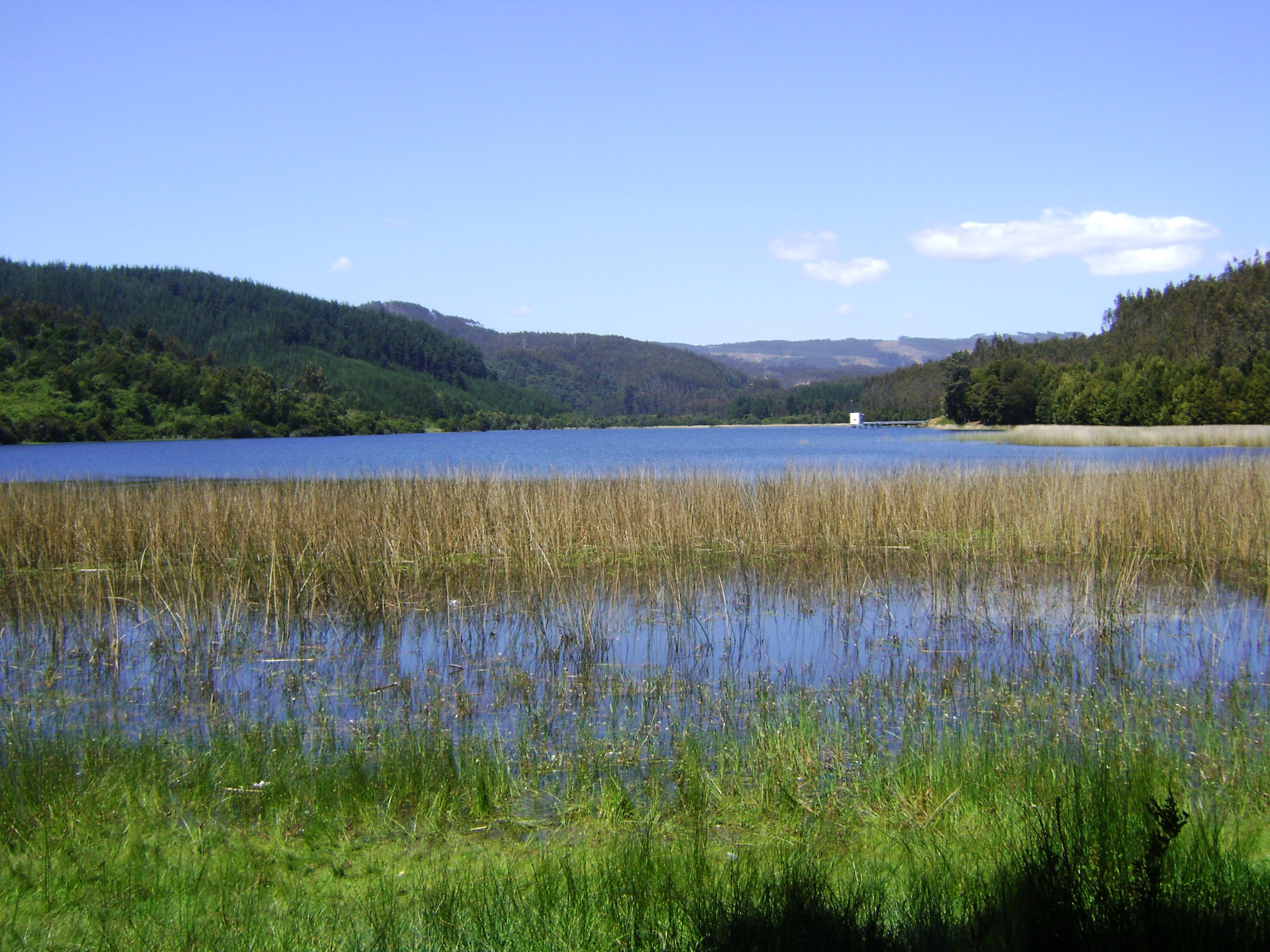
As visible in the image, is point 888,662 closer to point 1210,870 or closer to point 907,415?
point 1210,870

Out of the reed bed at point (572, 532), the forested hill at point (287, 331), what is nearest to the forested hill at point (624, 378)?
the forested hill at point (287, 331)

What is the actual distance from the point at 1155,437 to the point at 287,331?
109879 mm

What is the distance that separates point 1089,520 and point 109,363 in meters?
77.4

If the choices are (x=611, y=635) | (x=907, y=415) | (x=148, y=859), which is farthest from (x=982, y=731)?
(x=907, y=415)

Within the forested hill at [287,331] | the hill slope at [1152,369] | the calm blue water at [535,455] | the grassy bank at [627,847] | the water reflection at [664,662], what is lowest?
the water reflection at [664,662]

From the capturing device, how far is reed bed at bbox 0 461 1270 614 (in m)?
8.97

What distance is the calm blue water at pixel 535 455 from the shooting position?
1942 centimetres

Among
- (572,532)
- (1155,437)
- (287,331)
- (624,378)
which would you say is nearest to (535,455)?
(1155,437)

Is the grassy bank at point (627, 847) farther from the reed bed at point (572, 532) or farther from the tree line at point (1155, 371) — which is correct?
the tree line at point (1155, 371)

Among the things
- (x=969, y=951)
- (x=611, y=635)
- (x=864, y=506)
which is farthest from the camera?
(x=864, y=506)

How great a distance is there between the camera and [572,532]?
34.4ft

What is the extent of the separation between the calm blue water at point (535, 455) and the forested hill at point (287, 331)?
37590 mm

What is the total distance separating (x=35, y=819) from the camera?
3.57 m

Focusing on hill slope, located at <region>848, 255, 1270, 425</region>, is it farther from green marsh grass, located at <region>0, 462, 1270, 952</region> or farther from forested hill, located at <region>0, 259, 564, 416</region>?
forested hill, located at <region>0, 259, 564, 416</region>
